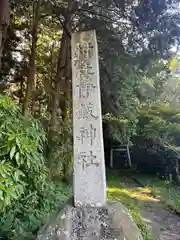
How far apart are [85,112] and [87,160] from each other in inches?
24.2

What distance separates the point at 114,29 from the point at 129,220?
3.90 meters

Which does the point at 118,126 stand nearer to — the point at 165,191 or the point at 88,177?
the point at 165,191

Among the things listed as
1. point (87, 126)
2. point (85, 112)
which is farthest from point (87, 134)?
point (85, 112)

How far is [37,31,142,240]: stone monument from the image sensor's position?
323cm

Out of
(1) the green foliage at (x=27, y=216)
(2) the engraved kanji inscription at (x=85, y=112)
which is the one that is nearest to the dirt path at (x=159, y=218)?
(1) the green foliage at (x=27, y=216)

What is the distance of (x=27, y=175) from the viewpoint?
336 centimetres

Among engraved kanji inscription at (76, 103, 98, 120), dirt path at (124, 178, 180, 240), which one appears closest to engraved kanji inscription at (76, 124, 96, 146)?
engraved kanji inscription at (76, 103, 98, 120)

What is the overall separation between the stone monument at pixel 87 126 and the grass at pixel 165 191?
5069 millimetres

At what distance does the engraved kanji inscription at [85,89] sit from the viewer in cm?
373

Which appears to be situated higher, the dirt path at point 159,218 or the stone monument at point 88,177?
the stone monument at point 88,177

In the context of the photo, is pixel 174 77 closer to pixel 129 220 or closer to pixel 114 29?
pixel 114 29

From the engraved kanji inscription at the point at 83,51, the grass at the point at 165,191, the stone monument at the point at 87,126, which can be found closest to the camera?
the stone monument at the point at 87,126

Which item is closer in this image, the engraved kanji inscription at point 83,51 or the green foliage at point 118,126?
the engraved kanji inscription at point 83,51

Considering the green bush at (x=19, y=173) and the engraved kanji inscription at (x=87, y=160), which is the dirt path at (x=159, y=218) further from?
the engraved kanji inscription at (x=87, y=160)
